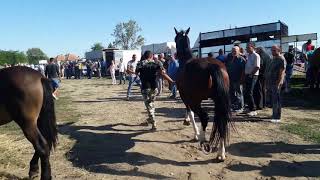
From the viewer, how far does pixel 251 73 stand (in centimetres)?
1141

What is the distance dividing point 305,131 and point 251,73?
8.63 feet

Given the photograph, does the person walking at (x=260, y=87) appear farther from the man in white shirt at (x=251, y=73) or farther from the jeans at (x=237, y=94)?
the jeans at (x=237, y=94)

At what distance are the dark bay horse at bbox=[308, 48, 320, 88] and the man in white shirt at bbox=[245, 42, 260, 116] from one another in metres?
5.83

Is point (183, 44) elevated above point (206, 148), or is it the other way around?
point (183, 44)

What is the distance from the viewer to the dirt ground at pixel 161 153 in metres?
6.46

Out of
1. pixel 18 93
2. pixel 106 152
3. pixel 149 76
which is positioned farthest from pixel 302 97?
pixel 18 93

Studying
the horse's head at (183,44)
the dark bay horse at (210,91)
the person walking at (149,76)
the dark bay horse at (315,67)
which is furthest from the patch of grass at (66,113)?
the dark bay horse at (315,67)

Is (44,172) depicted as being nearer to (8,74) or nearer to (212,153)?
(8,74)

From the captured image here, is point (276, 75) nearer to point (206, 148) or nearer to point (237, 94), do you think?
point (237, 94)

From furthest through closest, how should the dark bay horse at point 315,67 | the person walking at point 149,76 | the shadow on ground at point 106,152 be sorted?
the dark bay horse at point 315,67 → the person walking at point 149,76 → the shadow on ground at point 106,152

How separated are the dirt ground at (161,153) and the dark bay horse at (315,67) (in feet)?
18.6

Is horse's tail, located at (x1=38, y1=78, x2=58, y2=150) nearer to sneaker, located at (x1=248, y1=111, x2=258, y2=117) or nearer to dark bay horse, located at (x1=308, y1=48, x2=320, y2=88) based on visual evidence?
sneaker, located at (x1=248, y1=111, x2=258, y2=117)

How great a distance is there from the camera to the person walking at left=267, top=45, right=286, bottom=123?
395 inches

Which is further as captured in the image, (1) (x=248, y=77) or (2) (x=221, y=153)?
(1) (x=248, y=77)
